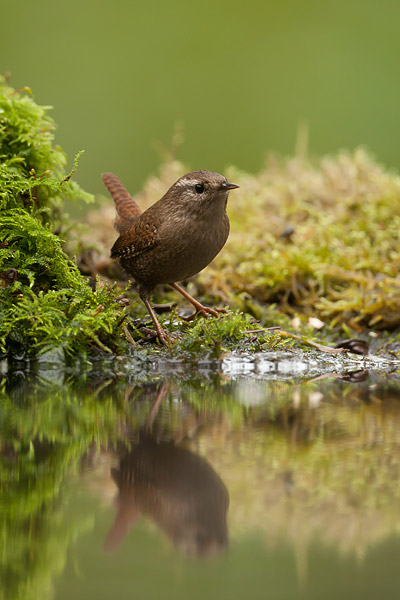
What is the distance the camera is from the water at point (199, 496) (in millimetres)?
1065

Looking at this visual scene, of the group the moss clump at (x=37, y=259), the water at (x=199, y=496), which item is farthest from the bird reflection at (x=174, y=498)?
the moss clump at (x=37, y=259)

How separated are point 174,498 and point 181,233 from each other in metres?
2.58

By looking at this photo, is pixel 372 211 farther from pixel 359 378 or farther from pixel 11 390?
pixel 11 390

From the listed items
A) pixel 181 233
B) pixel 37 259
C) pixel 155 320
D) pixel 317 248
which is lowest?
pixel 155 320

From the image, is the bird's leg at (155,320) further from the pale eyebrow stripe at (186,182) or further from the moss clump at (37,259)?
the pale eyebrow stripe at (186,182)

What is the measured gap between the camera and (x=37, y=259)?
3797mm

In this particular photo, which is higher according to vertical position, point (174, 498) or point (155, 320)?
point (155, 320)

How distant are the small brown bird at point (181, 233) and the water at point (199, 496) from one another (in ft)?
4.53

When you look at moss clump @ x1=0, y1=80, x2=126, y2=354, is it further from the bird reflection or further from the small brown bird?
the bird reflection

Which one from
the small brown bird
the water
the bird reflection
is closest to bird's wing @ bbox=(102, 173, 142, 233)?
the small brown bird

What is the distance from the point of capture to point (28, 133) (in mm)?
4160

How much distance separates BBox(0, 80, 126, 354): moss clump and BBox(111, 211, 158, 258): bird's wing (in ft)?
1.15

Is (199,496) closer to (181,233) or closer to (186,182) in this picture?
(181,233)

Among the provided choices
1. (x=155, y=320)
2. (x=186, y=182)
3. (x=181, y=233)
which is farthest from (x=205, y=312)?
(x=186, y=182)
